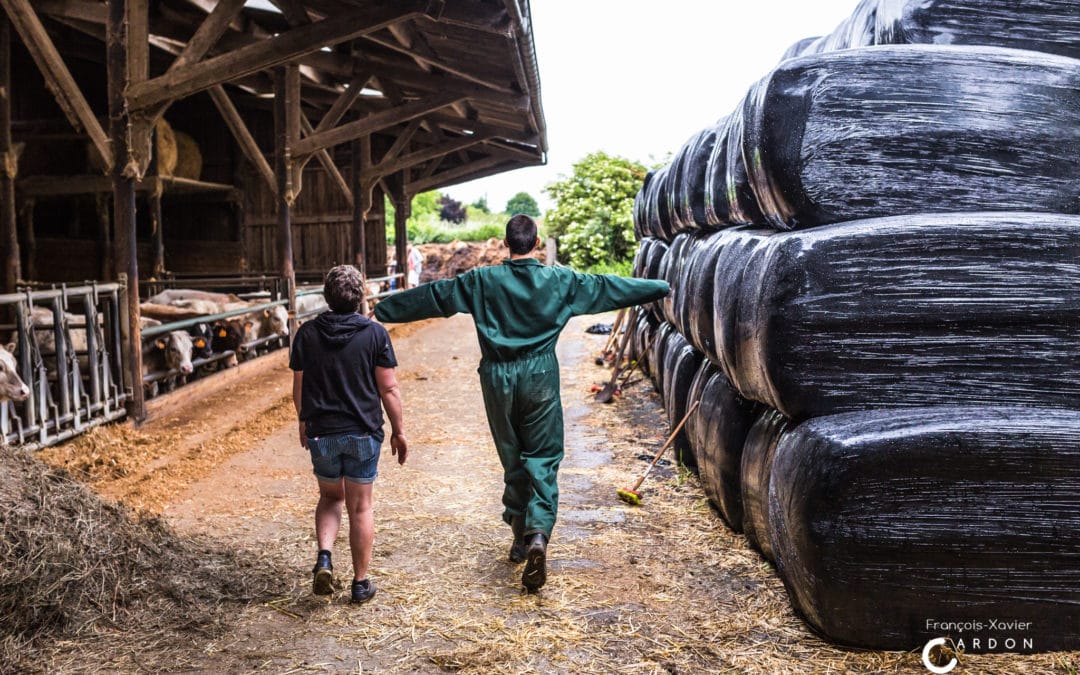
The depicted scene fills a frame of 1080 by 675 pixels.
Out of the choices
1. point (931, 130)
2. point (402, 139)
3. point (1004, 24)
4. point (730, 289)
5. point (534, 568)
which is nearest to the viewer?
point (931, 130)

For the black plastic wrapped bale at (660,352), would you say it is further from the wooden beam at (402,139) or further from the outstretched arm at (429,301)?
the wooden beam at (402,139)

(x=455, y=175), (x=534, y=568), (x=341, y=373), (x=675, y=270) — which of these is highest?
(x=455, y=175)

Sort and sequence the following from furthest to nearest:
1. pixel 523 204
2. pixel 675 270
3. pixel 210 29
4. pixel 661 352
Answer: pixel 523 204 < pixel 661 352 < pixel 210 29 < pixel 675 270

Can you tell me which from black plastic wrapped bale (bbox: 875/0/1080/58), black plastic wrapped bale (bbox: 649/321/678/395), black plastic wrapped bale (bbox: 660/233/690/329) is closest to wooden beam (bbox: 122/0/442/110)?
black plastic wrapped bale (bbox: 660/233/690/329)

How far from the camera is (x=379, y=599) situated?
372 cm

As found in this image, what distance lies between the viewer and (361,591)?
3.69m

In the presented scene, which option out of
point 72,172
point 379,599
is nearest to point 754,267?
point 379,599

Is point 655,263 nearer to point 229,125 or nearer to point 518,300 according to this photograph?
point 518,300

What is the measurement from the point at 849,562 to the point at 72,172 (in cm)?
1478

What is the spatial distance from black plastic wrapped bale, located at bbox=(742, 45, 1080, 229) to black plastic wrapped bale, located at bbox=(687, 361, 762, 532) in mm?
1345

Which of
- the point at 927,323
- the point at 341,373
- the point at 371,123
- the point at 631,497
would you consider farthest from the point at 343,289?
the point at 371,123

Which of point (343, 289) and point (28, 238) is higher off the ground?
point (28, 238)

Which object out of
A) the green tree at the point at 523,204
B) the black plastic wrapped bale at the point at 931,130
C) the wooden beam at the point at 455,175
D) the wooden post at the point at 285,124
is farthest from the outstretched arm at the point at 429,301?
the green tree at the point at 523,204

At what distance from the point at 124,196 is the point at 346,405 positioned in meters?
4.64
